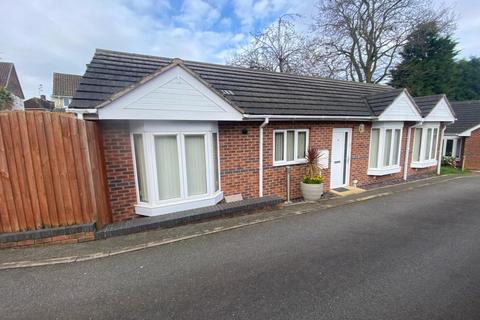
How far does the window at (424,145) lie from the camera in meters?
10.8

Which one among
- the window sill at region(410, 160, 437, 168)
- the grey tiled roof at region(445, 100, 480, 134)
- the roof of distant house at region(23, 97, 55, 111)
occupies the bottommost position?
the window sill at region(410, 160, 437, 168)

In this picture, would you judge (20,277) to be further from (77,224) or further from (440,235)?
(440,235)

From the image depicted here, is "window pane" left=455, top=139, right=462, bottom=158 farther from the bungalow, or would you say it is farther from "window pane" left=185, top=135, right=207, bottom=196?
"window pane" left=185, top=135, right=207, bottom=196

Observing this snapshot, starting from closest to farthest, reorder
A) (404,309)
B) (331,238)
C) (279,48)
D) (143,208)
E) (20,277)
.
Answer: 1. (404,309)
2. (20,277)
3. (331,238)
4. (143,208)
5. (279,48)

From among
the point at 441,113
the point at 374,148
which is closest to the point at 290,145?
the point at 374,148

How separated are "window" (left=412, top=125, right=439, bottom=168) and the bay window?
10.6m

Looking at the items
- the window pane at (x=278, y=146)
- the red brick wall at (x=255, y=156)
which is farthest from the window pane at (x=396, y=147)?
the window pane at (x=278, y=146)

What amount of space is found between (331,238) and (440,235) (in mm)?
2344

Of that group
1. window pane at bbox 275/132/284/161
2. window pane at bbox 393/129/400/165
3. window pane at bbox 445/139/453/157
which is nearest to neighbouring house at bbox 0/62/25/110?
window pane at bbox 275/132/284/161

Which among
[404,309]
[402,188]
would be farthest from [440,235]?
[402,188]

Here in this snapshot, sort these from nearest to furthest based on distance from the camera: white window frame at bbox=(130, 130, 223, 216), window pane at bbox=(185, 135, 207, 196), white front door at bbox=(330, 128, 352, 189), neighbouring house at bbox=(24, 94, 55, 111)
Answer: white window frame at bbox=(130, 130, 223, 216), window pane at bbox=(185, 135, 207, 196), white front door at bbox=(330, 128, 352, 189), neighbouring house at bbox=(24, 94, 55, 111)

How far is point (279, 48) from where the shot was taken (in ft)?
66.2

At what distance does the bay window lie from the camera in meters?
5.07

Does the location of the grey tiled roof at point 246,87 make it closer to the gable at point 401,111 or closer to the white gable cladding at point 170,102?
the white gable cladding at point 170,102
